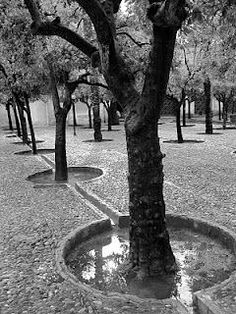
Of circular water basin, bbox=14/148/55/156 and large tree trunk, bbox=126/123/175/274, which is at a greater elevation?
large tree trunk, bbox=126/123/175/274

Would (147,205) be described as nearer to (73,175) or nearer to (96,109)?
(73,175)

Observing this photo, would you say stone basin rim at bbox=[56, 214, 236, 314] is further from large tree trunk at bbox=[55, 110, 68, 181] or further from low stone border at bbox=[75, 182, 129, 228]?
large tree trunk at bbox=[55, 110, 68, 181]

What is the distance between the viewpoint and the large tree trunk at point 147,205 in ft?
14.4

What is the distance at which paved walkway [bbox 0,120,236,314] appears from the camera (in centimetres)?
385

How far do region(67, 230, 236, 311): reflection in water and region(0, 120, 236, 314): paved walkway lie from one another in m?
0.39

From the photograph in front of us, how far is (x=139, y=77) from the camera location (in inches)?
364

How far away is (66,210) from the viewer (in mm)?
7020

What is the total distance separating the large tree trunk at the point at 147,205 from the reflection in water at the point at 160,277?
209 millimetres

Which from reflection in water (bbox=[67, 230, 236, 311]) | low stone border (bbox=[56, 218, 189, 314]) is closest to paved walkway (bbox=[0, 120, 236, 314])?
low stone border (bbox=[56, 218, 189, 314])

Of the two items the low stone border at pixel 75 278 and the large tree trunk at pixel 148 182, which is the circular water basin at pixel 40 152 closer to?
the low stone border at pixel 75 278

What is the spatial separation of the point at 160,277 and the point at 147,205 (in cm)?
83

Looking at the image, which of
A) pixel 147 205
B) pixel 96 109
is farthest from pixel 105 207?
pixel 96 109

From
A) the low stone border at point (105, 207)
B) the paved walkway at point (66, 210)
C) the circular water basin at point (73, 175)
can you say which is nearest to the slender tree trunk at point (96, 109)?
the paved walkway at point (66, 210)

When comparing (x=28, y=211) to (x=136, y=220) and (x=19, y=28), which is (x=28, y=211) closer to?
(x=136, y=220)
